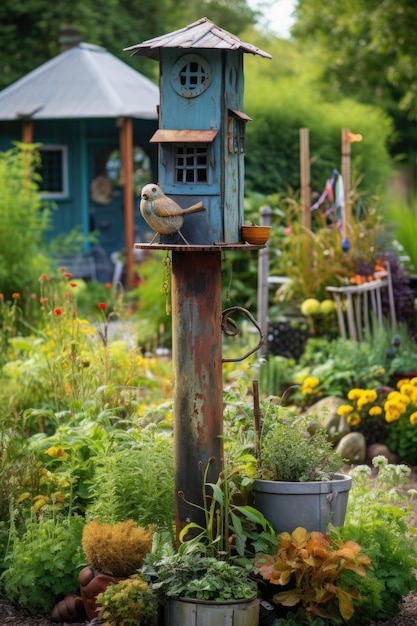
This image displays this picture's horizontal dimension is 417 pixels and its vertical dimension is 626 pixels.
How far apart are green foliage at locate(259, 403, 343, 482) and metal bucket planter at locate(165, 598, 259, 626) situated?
2.41 ft

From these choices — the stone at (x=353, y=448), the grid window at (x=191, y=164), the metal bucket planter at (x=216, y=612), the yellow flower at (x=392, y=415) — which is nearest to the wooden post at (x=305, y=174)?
the stone at (x=353, y=448)

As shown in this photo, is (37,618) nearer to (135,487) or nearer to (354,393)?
(135,487)

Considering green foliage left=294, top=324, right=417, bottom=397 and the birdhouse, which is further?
green foliage left=294, top=324, right=417, bottom=397

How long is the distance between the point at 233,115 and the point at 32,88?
12.6 metres

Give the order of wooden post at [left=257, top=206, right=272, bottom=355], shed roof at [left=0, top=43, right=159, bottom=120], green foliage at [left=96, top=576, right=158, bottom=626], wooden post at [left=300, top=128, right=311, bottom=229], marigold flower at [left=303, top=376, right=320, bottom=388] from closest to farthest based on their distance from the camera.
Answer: green foliage at [left=96, top=576, right=158, bottom=626]
marigold flower at [left=303, top=376, right=320, bottom=388]
wooden post at [left=257, top=206, right=272, bottom=355]
wooden post at [left=300, top=128, right=311, bottom=229]
shed roof at [left=0, top=43, right=159, bottom=120]

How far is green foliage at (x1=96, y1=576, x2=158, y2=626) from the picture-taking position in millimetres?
4168

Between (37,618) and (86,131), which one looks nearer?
(37,618)

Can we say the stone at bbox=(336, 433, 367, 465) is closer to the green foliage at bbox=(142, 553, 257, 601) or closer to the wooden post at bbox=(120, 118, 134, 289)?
the green foliage at bbox=(142, 553, 257, 601)

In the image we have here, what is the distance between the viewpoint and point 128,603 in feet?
13.7

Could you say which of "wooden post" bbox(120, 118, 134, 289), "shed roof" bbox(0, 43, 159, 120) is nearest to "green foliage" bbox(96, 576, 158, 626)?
"wooden post" bbox(120, 118, 134, 289)

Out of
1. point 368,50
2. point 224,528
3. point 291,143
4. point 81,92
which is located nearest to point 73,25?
point 368,50

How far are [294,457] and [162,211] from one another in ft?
4.31

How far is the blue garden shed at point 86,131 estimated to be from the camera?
51.6ft

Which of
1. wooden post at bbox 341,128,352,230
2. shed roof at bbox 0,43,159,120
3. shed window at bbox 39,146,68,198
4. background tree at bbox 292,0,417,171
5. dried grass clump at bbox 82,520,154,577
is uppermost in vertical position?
background tree at bbox 292,0,417,171
